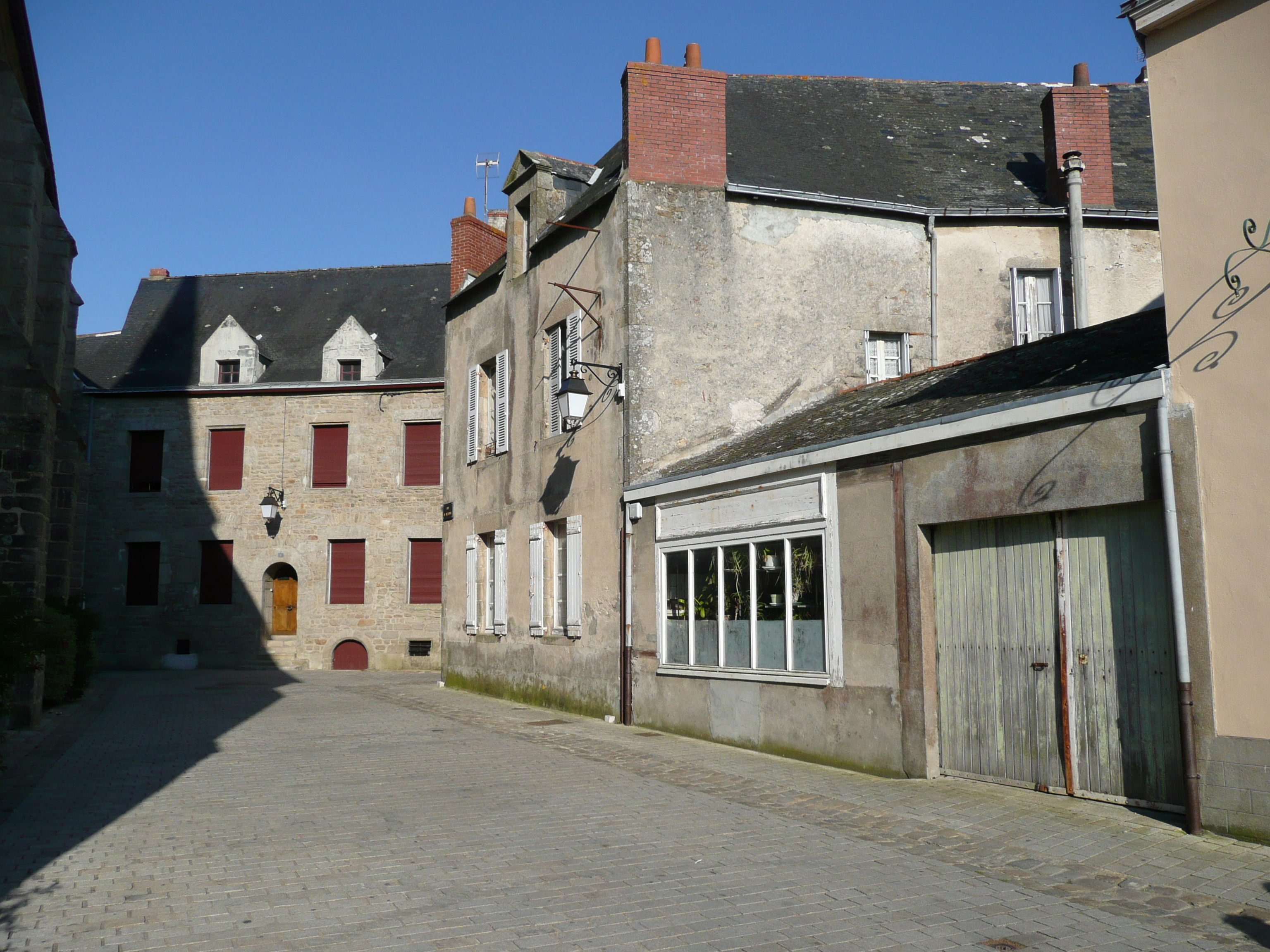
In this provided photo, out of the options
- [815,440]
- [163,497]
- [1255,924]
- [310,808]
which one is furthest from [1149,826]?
[163,497]

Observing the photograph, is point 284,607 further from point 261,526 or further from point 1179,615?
point 1179,615

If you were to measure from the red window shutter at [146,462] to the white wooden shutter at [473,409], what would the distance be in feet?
38.4

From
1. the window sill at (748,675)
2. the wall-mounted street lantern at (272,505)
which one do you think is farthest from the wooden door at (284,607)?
the window sill at (748,675)

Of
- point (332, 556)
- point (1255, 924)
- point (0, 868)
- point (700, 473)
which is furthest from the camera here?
point (332, 556)

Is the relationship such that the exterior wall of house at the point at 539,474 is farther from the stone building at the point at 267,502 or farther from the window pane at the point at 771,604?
the stone building at the point at 267,502

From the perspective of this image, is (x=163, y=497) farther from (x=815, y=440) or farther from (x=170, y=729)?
(x=815, y=440)

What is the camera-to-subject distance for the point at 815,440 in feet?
31.4

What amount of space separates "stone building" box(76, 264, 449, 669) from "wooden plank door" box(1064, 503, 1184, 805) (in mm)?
19168

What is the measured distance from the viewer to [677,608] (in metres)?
11.4

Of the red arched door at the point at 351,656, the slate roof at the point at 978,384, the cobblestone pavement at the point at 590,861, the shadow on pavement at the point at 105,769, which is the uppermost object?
the slate roof at the point at 978,384

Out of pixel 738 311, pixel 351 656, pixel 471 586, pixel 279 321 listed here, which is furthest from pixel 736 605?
pixel 279 321

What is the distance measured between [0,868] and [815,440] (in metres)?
6.74

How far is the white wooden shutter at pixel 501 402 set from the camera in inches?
646

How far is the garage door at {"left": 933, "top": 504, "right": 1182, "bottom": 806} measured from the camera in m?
6.57
